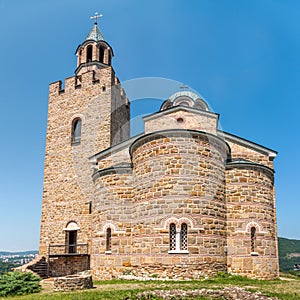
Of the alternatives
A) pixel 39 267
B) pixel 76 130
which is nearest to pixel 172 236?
pixel 39 267

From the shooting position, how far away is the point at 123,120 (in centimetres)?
2528

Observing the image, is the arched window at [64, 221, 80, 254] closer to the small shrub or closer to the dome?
the small shrub

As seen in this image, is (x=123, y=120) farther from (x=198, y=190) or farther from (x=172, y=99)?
(x=198, y=190)

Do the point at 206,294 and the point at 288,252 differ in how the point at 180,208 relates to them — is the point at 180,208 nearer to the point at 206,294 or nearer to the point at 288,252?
the point at 206,294

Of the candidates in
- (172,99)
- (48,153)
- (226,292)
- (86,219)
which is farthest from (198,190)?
(48,153)

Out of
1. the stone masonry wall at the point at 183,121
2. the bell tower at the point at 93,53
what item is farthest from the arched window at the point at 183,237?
the bell tower at the point at 93,53

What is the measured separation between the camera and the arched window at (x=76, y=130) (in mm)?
23344

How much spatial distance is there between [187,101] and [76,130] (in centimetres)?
780

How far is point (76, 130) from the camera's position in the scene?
77.7ft

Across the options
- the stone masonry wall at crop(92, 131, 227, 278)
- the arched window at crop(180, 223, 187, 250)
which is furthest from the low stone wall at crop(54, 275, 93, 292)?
the arched window at crop(180, 223, 187, 250)

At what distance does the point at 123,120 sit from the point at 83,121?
3.23 m

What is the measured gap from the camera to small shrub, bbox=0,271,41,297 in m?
12.6

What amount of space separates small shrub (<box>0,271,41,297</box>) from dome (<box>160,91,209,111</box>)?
14.4 meters

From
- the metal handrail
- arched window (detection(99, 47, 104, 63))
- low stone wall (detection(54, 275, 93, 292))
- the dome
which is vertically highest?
arched window (detection(99, 47, 104, 63))
